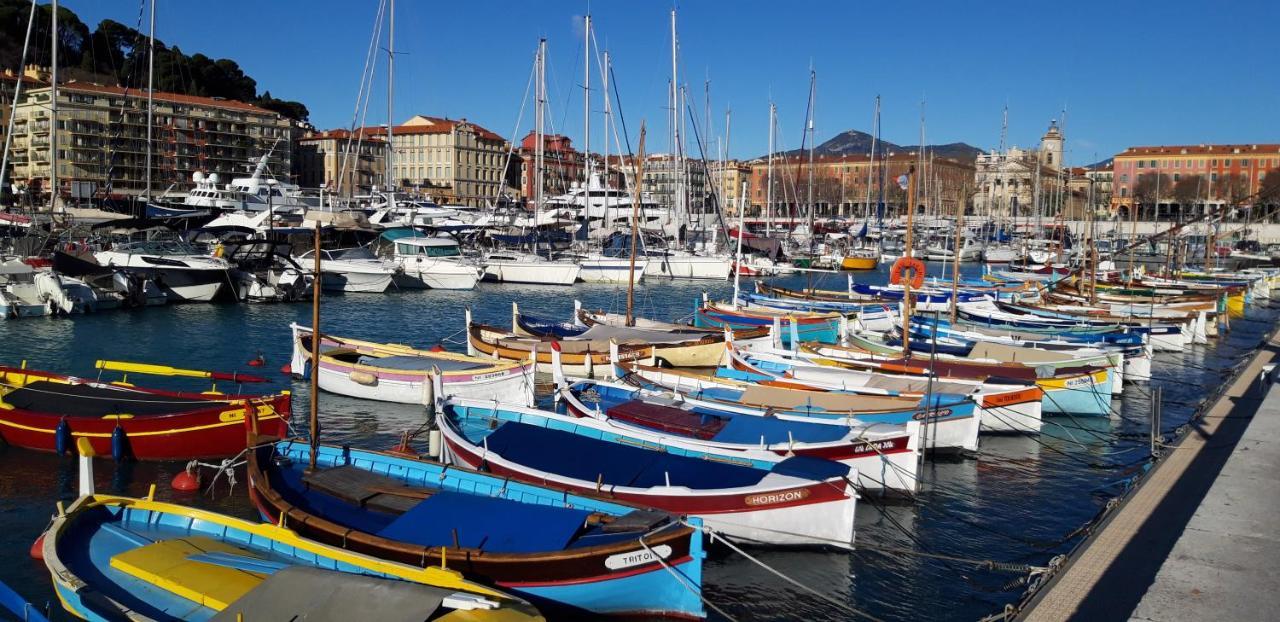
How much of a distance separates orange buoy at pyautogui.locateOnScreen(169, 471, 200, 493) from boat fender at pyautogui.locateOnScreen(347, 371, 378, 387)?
7.02 metres

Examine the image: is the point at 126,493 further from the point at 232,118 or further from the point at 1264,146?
the point at 1264,146

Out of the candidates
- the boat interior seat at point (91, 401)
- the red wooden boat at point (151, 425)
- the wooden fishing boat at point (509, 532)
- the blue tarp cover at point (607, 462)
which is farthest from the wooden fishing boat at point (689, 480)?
the boat interior seat at point (91, 401)

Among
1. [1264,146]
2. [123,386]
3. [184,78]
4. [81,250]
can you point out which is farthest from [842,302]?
[1264,146]

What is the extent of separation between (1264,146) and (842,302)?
132 metres

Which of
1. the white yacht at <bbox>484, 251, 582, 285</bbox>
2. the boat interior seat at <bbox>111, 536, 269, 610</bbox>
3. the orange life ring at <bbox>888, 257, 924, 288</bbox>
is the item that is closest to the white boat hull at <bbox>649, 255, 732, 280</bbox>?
the white yacht at <bbox>484, 251, 582, 285</bbox>

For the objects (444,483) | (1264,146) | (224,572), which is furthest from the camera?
(1264,146)

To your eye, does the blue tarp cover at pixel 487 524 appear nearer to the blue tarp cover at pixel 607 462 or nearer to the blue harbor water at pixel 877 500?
the blue tarp cover at pixel 607 462

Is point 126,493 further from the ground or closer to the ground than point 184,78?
closer to the ground

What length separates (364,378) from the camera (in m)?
22.5

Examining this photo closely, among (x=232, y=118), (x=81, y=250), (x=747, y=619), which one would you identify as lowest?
(x=747, y=619)

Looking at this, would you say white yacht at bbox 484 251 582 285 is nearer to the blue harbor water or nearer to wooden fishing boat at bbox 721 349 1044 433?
the blue harbor water

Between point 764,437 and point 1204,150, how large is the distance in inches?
A: 6088

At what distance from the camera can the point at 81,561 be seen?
1013 centimetres

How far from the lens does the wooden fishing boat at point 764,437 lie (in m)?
15.1
